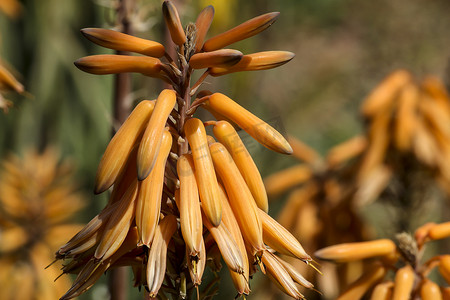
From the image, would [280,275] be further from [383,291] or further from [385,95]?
[385,95]

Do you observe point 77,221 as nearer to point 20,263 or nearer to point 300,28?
point 20,263

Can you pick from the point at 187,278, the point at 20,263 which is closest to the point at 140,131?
the point at 187,278

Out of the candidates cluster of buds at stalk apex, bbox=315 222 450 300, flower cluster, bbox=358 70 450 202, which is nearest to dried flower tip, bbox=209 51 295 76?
cluster of buds at stalk apex, bbox=315 222 450 300

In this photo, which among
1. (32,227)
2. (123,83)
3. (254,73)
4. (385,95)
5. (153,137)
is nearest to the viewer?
(153,137)

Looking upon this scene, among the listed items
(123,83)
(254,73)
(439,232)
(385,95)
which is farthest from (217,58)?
(254,73)

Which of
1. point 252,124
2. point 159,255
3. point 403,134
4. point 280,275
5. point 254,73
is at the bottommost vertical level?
point 254,73

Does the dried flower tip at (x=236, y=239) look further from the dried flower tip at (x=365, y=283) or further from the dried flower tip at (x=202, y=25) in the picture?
the dried flower tip at (x=365, y=283)

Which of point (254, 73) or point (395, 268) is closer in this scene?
point (395, 268)

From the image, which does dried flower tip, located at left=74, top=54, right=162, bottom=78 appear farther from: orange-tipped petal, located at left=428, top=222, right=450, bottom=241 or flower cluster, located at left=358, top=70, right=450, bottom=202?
flower cluster, located at left=358, top=70, right=450, bottom=202

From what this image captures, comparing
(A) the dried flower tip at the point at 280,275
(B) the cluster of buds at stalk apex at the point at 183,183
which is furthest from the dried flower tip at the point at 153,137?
(A) the dried flower tip at the point at 280,275
